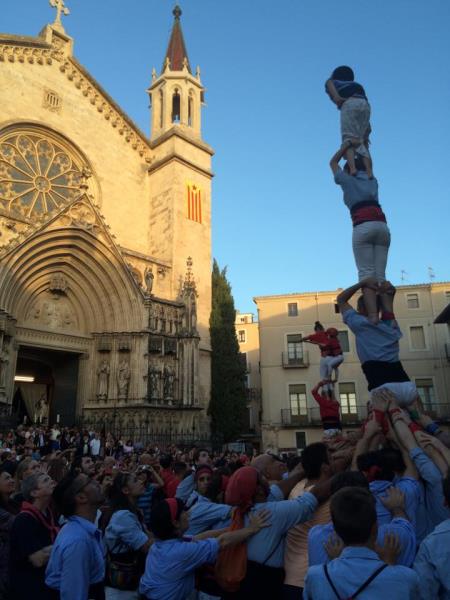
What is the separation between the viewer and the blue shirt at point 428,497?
3.16 metres

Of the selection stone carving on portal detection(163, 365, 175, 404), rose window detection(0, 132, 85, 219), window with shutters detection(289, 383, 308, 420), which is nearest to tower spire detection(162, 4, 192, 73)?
rose window detection(0, 132, 85, 219)

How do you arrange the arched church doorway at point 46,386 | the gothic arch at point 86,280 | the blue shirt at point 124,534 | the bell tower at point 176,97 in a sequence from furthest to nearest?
the bell tower at point 176,97 → the arched church doorway at point 46,386 → the gothic arch at point 86,280 → the blue shirt at point 124,534

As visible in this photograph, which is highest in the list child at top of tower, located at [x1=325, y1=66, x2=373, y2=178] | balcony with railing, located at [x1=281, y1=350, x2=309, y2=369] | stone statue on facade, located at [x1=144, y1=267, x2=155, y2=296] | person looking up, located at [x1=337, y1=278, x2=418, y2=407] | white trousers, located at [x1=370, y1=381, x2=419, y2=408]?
stone statue on facade, located at [x1=144, y1=267, x2=155, y2=296]

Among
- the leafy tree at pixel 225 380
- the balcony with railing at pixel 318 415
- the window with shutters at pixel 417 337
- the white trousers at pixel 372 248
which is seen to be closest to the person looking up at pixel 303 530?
the white trousers at pixel 372 248

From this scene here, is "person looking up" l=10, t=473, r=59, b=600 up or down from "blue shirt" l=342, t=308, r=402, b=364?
down

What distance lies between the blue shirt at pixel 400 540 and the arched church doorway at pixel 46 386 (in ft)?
59.1

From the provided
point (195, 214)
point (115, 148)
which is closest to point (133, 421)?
point (195, 214)

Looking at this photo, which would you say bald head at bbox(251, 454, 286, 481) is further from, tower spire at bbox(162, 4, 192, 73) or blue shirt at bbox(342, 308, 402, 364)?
tower spire at bbox(162, 4, 192, 73)

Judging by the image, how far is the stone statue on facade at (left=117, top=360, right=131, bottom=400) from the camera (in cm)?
1902

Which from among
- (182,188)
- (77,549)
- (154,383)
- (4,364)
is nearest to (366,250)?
(77,549)

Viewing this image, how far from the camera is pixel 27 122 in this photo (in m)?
20.5

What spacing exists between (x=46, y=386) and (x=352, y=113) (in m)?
19.8

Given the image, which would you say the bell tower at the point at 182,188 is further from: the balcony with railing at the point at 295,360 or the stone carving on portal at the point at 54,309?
the balcony with railing at the point at 295,360

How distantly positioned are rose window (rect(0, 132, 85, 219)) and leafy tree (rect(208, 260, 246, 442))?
876cm
